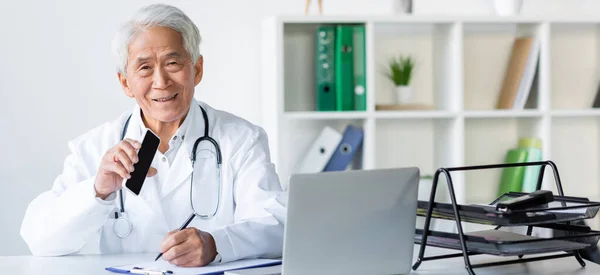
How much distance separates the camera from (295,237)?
1.57 metres

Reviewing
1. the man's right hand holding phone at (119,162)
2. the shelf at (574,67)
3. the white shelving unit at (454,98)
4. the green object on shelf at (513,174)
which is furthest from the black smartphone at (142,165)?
the shelf at (574,67)

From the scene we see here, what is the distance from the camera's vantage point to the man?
2.29 m

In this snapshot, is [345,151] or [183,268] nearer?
[183,268]

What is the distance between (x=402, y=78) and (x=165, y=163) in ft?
5.79

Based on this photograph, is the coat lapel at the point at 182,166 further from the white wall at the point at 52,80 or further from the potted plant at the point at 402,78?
the potted plant at the point at 402,78

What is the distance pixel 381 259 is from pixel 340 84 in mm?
2118

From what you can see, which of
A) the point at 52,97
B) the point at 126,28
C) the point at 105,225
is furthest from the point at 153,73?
the point at 52,97

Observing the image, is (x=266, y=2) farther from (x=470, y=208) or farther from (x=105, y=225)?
(x=470, y=208)

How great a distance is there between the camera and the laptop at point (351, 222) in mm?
1565

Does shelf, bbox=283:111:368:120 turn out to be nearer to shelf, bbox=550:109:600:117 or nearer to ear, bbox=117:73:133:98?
shelf, bbox=550:109:600:117

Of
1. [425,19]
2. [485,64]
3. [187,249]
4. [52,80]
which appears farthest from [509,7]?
[187,249]

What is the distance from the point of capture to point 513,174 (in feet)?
13.3

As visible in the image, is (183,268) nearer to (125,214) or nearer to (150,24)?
(125,214)

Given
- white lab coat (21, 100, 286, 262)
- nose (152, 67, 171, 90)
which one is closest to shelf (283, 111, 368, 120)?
white lab coat (21, 100, 286, 262)
